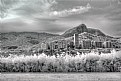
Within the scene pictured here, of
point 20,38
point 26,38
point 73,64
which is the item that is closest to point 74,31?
point 73,64

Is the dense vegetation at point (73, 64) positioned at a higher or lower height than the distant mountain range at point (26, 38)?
lower

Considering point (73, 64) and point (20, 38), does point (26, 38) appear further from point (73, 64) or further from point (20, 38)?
point (73, 64)

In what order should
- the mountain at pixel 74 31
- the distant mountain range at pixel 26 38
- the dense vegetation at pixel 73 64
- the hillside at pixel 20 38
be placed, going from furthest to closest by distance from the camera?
1. the hillside at pixel 20 38
2. the distant mountain range at pixel 26 38
3. the mountain at pixel 74 31
4. the dense vegetation at pixel 73 64

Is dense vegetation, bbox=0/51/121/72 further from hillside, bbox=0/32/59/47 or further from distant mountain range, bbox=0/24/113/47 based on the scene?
hillside, bbox=0/32/59/47

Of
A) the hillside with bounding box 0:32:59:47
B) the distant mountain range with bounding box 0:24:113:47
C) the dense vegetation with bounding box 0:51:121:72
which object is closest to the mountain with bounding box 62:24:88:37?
the distant mountain range with bounding box 0:24:113:47

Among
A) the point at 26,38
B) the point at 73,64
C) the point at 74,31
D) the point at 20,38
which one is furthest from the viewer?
the point at 20,38

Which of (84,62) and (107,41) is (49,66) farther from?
(107,41)

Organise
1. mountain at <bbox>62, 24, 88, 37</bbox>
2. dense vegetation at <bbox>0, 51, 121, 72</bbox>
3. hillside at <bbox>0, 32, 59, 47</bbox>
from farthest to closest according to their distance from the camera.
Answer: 1. hillside at <bbox>0, 32, 59, 47</bbox>
2. mountain at <bbox>62, 24, 88, 37</bbox>
3. dense vegetation at <bbox>0, 51, 121, 72</bbox>

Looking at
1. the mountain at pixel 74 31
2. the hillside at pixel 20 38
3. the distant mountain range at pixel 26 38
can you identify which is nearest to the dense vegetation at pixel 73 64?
the mountain at pixel 74 31

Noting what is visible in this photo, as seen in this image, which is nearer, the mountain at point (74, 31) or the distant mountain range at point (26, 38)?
the mountain at point (74, 31)

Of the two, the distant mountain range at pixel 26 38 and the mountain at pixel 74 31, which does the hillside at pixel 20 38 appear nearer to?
the distant mountain range at pixel 26 38

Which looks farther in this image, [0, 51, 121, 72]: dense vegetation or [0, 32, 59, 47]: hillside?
[0, 32, 59, 47]: hillside
